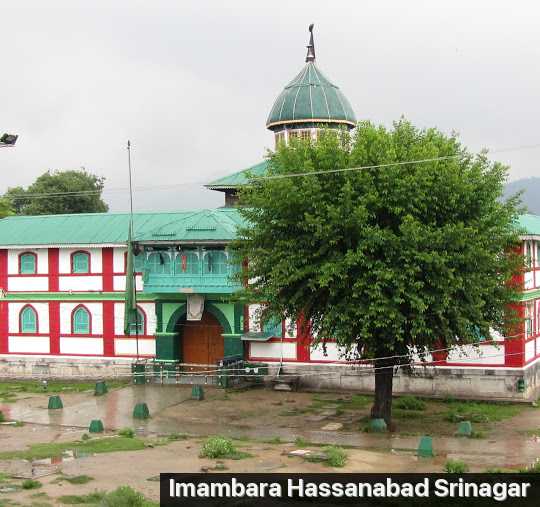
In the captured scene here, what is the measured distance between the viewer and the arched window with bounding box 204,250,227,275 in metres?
38.1

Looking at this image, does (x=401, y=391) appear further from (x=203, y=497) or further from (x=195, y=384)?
(x=203, y=497)

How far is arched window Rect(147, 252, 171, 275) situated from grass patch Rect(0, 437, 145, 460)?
1243 cm

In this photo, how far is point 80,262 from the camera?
41.7m

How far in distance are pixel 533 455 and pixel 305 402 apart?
11272 millimetres

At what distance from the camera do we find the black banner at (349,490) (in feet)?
61.7

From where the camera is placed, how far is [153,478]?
21938mm

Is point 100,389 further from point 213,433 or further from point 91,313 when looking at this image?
point 213,433

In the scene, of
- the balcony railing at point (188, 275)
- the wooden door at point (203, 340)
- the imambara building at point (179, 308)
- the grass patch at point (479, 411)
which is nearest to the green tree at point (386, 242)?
the grass patch at point (479, 411)

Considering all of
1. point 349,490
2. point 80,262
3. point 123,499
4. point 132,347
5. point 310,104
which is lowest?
point 349,490

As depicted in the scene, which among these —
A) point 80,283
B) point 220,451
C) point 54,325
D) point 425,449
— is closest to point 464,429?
point 425,449

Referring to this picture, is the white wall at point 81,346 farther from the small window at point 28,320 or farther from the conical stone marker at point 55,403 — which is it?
the conical stone marker at point 55,403

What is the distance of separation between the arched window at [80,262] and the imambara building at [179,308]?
0.05m

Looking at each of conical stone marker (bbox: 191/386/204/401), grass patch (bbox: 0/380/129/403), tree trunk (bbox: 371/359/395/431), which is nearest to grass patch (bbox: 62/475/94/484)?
tree trunk (bbox: 371/359/395/431)

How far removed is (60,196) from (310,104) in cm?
3421
